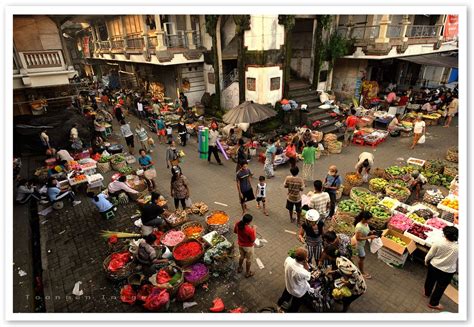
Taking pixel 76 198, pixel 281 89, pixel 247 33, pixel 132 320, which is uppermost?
pixel 247 33

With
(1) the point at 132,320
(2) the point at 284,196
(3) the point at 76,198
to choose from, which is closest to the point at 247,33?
(2) the point at 284,196

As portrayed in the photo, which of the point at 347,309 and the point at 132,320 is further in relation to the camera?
the point at 347,309

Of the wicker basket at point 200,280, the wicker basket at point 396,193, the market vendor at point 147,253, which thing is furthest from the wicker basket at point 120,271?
the wicker basket at point 396,193

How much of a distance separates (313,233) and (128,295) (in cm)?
444

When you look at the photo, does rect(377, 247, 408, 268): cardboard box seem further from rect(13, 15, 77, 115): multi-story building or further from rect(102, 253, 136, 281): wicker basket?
rect(13, 15, 77, 115): multi-story building

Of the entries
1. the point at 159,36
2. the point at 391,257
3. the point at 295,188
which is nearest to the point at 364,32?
the point at 159,36

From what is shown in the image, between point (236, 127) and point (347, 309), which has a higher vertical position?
point (236, 127)

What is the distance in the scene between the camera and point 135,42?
20328mm

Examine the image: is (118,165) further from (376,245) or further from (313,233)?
(376,245)

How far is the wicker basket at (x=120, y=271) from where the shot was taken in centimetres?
620

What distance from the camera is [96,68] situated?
40.8m

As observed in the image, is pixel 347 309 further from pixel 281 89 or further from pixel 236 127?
pixel 281 89

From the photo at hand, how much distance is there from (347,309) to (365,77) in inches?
706

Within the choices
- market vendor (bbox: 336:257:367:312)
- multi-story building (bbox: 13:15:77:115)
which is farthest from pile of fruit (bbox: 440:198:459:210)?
multi-story building (bbox: 13:15:77:115)
